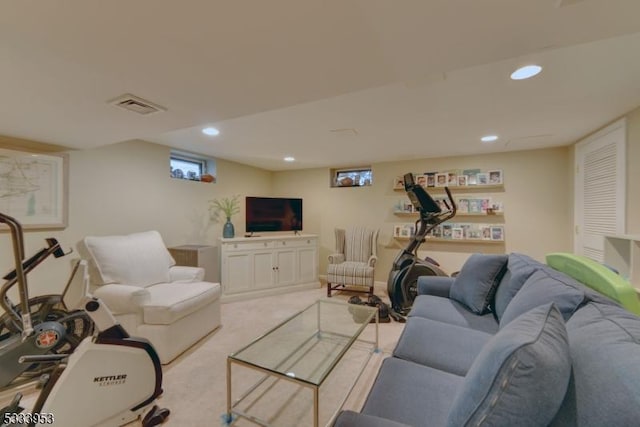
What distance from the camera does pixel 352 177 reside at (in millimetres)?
4703

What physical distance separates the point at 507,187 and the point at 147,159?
4.73 metres

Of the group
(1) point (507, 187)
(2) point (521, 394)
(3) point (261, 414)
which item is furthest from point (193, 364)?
(1) point (507, 187)

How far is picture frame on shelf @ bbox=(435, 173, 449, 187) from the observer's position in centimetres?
388

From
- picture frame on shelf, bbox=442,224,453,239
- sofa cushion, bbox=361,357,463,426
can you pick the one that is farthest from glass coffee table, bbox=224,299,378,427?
picture frame on shelf, bbox=442,224,453,239

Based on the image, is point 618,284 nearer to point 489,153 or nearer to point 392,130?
point 392,130

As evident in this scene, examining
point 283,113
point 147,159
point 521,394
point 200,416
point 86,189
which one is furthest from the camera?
point 147,159

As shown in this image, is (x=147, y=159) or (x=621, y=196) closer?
(x=621, y=196)

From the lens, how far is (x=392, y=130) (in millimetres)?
2697

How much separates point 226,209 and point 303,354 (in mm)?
2804

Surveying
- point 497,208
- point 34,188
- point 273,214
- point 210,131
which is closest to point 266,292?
point 273,214

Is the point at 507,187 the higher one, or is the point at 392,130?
the point at 392,130

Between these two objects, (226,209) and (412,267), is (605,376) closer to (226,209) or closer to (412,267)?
(412,267)

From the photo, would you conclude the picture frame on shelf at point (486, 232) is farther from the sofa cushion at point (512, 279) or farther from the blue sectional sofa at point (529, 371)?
the blue sectional sofa at point (529, 371)

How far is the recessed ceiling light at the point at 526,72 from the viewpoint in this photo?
1502 millimetres
